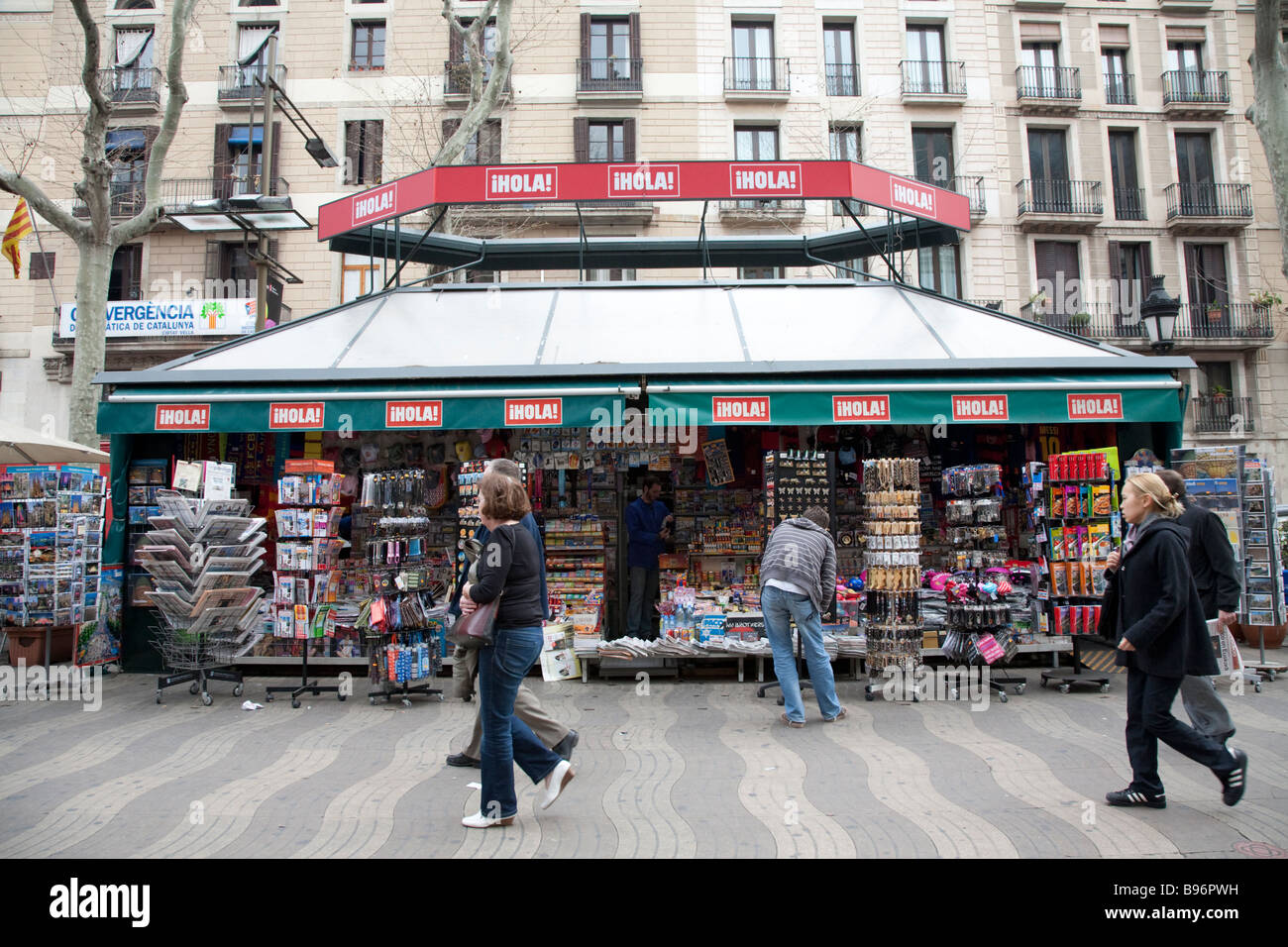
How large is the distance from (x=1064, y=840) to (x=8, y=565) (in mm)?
9773

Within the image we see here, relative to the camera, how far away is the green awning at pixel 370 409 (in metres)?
7.90

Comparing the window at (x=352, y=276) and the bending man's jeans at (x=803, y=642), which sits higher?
the window at (x=352, y=276)

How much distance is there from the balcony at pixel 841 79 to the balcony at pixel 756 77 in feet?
4.17

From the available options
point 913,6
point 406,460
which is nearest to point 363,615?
point 406,460

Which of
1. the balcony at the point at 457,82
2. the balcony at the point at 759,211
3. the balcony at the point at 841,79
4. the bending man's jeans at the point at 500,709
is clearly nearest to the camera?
the bending man's jeans at the point at 500,709

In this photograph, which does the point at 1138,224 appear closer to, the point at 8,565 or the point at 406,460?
the point at 406,460

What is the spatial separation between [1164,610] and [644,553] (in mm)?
5591

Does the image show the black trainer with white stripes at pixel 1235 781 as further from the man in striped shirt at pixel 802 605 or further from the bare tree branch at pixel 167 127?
the bare tree branch at pixel 167 127

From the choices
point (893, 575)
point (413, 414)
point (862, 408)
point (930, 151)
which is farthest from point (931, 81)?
point (413, 414)

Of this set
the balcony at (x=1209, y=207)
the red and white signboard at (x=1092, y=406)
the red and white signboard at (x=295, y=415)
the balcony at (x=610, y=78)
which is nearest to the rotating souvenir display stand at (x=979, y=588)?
the red and white signboard at (x=1092, y=406)

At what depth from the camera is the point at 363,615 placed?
23.4 ft

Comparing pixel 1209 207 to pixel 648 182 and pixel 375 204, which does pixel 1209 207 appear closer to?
pixel 648 182

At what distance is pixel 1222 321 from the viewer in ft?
78.6

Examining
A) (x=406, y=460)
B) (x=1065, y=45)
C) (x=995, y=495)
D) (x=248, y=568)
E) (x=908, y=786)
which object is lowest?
(x=908, y=786)
